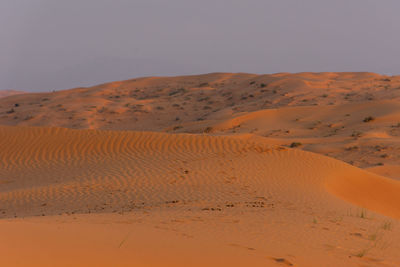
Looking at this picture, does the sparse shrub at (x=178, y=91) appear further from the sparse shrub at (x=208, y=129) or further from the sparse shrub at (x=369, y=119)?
the sparse shrub at (x=369, y=119)

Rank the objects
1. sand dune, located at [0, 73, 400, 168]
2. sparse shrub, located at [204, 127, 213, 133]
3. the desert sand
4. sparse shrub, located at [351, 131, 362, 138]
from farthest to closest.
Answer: sparse shrub, located at [204, 127, 213, 133] → sand dune, located at [0, 73, 400, 168] → sparse shrub, located at [351, 131, 362, 138] → the desert sand

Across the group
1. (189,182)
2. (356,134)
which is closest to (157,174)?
(189,182)

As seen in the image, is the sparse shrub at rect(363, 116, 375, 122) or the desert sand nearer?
the desert sand

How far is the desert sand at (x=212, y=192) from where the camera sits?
4.00 m

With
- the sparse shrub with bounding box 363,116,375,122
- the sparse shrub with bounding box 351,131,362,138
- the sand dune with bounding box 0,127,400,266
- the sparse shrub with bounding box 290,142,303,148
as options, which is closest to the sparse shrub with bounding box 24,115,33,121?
the sand dune with bounding box 0,127,400,266

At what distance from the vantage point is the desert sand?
4000 mm

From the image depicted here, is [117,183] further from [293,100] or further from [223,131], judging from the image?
[293,100]

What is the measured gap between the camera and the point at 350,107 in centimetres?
2347

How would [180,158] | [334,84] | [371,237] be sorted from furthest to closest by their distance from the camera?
[334,84]
[180,158]
[371,237]

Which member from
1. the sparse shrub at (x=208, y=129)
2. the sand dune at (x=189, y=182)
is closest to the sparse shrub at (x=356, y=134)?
the sand dune at (x=189, y=182)

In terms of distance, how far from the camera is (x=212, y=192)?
9.10 meters

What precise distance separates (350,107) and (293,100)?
6391 millimetres

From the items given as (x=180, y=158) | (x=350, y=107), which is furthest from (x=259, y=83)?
(x=180, y=158)

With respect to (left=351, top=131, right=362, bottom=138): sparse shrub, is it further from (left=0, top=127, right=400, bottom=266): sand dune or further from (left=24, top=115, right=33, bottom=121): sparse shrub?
(left=24, top=115, right=33, bottom=121): sparse shrub
